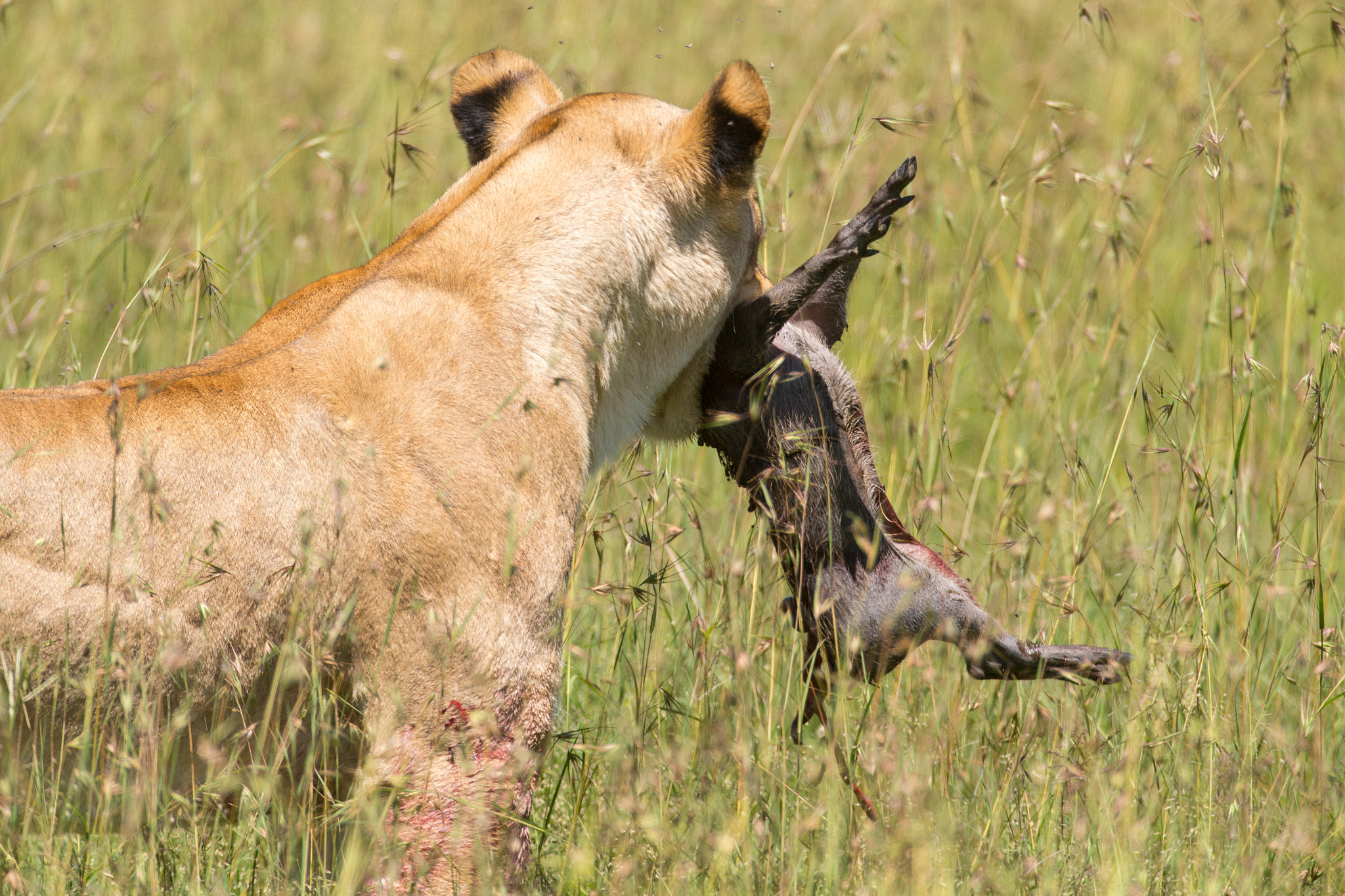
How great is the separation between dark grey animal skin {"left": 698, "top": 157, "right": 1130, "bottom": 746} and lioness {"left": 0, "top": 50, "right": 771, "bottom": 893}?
0.25m

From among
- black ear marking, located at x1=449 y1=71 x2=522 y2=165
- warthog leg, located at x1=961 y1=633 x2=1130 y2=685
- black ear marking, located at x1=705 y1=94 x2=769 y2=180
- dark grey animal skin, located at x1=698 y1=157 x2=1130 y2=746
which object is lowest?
warthog leg, located at x1=961 y1=633 x2=1130 y2=685

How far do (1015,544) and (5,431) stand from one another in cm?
210

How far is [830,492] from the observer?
119 inches

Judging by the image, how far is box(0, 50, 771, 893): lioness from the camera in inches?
90.9

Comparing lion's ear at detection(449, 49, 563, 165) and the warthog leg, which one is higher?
lion's ear at detection(449, 49, 563, 165)

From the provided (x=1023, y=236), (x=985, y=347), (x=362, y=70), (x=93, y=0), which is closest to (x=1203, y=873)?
(x=1023, y=236)

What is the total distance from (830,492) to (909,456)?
1.17 metres

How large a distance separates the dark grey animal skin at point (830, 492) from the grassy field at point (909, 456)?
137 millimetres

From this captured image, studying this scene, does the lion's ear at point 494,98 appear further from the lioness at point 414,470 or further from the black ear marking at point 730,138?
the black ear marking at point 730,138

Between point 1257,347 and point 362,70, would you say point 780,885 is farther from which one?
point 362,70

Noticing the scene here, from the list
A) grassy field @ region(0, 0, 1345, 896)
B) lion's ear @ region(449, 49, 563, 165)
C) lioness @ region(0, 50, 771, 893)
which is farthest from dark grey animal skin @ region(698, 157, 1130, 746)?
lion's ear @ region(449, 49, 563, 165)

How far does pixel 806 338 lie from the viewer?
324cm

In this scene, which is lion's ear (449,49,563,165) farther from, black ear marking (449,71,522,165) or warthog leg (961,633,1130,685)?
warthog leg (961,633,1130,685)

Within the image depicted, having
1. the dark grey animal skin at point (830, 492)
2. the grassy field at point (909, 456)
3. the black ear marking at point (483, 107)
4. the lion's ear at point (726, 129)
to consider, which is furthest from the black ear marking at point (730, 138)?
the black ear marking at point (483, 107)
